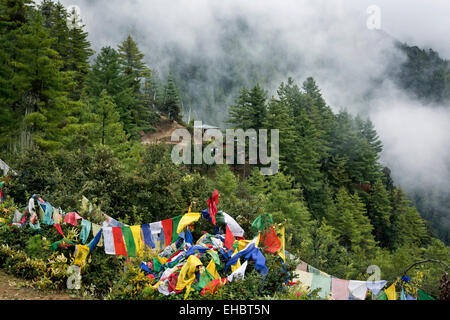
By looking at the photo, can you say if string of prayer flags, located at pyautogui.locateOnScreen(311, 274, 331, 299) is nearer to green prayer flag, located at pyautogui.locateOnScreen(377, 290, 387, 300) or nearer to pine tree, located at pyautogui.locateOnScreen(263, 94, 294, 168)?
green prayer flag, located at pyautogui.locateOnScreen(377, 290, 387, 300)

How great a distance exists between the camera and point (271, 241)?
7676mm

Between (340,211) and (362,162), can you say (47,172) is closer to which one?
(340,211)

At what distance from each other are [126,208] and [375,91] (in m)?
160

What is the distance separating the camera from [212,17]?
13838cm

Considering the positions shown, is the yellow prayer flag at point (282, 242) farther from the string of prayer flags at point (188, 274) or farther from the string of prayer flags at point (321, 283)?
the string of prayer flags at point (188, 274)

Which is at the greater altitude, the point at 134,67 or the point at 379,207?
the point at 134,67

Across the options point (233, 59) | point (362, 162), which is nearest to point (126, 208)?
point (362, 162)

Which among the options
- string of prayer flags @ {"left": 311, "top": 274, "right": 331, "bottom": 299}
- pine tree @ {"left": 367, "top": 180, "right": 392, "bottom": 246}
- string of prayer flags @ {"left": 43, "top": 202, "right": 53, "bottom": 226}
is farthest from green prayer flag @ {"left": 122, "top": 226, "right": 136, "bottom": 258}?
pine tree @ {"left": 367, "top": 180, "right": 392, "bottom": 246}

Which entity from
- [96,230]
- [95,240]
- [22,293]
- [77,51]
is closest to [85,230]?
[96,230]

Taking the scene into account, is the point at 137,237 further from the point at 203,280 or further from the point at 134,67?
the point at 134,67

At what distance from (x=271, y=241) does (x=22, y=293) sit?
5.84 m

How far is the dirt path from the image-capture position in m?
6.59

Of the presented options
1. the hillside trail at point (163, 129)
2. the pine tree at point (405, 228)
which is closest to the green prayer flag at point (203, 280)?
the hillside trail at point (163, 129)

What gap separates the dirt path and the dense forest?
10.7 feet
